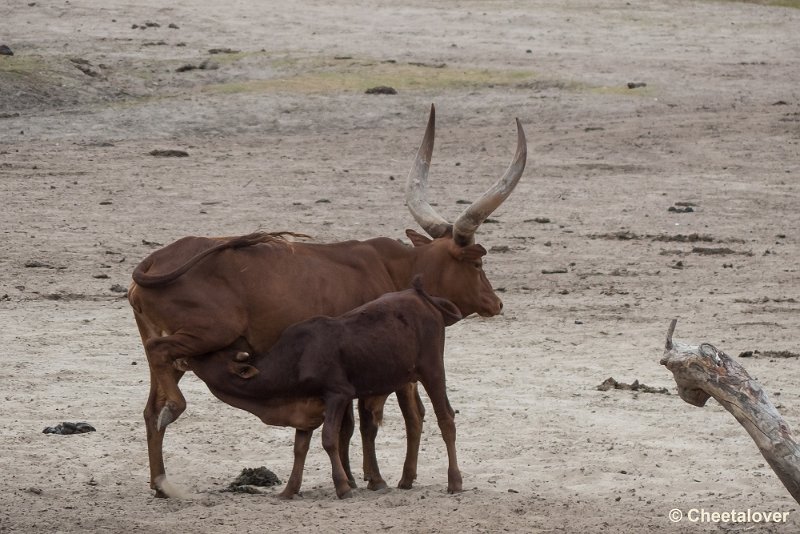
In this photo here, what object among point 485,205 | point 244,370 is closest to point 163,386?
point 244,370

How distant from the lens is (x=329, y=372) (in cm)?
797

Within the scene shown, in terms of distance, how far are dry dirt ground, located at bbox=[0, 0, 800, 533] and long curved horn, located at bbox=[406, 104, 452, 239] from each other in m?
1.26

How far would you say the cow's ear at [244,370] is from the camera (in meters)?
7.97

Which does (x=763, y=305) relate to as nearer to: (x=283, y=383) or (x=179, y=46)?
(x=283, y=383)

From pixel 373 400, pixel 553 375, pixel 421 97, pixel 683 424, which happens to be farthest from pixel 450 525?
pixel 421 97

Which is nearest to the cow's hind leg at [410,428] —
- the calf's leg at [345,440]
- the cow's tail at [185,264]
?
the calf's leg at [345,440]

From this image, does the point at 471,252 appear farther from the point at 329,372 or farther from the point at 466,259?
the point at 329,372

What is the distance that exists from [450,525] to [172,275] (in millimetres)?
1972

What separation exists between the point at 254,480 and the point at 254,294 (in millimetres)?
1021

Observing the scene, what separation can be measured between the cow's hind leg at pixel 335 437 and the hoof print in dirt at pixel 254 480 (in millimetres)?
568

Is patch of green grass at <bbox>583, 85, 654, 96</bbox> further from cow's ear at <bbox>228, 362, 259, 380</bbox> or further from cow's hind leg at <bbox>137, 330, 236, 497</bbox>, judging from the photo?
cow's ear at <bbox>228, 362, 259, 380</bbox>

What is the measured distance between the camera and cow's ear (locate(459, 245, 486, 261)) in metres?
8.95

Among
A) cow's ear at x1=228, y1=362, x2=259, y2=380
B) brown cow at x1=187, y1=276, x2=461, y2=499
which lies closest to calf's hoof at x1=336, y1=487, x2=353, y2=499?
brown cow at x1=187, y1=276, x2=461, y2=499

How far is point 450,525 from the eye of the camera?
7344 mm
